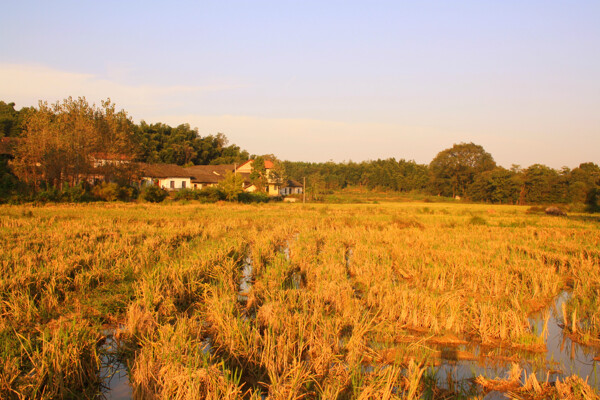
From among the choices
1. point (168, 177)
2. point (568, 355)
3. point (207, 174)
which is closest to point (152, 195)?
point (168, 177)

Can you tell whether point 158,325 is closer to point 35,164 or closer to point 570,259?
A: point 570,259

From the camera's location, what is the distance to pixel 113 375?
409cm

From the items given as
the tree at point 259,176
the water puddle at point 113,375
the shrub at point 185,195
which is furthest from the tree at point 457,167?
the water puddle at point 113,375

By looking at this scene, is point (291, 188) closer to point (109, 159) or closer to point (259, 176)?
point (259, 176)

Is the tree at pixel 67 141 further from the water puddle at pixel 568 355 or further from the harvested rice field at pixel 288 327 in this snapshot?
the water puddle at pixel 568 355

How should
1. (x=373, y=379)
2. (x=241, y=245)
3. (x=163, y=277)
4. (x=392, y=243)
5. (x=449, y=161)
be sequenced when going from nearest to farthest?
(x=373, y=379) → (x=163, y=277) → (x=241, y=245) → (x=392, y=243) → (x=449, y=161)

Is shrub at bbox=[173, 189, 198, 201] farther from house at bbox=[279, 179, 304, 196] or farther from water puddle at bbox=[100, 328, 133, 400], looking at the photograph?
water puddle at bbox=[100, 328, 133, 400]

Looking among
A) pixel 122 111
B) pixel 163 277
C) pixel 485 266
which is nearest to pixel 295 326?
pixel 163 277

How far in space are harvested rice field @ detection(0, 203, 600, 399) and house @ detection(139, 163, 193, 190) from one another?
35.9 m

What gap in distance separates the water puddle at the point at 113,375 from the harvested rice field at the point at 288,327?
0.7 inches

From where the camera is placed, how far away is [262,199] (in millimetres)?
41594

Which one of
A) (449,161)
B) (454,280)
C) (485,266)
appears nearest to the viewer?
(454,280)

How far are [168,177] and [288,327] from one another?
148 feet

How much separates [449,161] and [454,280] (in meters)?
61.5
